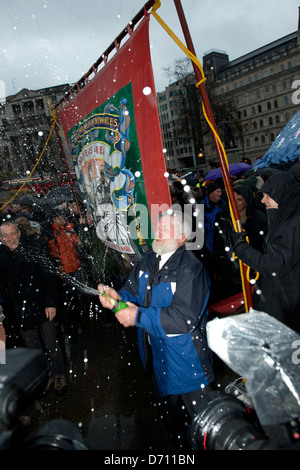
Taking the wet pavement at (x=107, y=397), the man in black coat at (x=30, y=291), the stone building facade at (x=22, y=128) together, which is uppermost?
the stone building facade at (x=22, y=128)

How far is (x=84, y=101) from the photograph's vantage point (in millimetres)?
4164

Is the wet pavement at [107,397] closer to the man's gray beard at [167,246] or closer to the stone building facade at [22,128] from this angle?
the man's gray beard at [167,246]

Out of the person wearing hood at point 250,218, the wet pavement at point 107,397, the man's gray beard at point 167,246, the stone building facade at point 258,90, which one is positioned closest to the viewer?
the man's gray beard at point 167,246

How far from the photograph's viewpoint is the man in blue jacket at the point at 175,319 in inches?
81.4

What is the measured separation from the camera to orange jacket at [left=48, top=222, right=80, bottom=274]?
16.7 feet

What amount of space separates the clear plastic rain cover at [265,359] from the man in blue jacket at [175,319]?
2.81 feet

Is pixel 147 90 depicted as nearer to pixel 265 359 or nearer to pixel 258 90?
pixel 265 359

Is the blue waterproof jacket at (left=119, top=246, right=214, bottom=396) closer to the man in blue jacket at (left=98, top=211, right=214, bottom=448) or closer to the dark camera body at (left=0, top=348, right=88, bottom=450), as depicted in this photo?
the man in blue jacket at (left=98, top=211, right=214, bottom=448)

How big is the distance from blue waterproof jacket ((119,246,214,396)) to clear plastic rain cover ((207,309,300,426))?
0.84 m

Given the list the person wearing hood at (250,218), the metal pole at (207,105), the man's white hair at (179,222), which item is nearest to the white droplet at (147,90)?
the metal pole at (207,105)

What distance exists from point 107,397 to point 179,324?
2.07 metres

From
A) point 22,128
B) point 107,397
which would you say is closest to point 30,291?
point 107,397

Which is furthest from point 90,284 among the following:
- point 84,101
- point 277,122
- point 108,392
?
point 277,122

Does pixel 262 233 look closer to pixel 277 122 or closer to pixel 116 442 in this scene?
pixel 116 442
